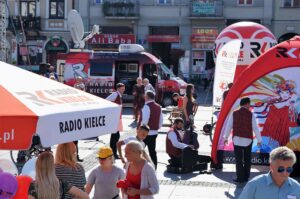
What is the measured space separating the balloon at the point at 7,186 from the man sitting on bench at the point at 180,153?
20.0ft

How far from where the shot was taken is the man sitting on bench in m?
11.2

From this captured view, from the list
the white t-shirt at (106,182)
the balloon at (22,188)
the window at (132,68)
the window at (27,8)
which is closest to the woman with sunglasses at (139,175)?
the white t-shirt at (106,182)

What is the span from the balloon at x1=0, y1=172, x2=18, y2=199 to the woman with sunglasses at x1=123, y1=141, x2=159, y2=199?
62.6 inches

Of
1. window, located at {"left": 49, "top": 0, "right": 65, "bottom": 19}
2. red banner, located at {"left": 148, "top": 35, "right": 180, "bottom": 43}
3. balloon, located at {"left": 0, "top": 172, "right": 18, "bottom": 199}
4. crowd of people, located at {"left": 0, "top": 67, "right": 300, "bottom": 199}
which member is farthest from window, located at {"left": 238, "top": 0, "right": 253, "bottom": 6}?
balloon, located at {"left": 0, "top": 172, "right": 18, "bottom": 199}

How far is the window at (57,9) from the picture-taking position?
42938 mm

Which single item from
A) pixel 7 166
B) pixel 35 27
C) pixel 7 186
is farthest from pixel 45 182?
pixel 35 27

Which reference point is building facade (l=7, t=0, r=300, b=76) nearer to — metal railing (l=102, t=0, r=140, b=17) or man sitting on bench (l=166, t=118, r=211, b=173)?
metal railing (l=102, t=0, r=140, b=17)

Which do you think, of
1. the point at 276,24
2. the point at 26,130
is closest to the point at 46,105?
the point at 26,130

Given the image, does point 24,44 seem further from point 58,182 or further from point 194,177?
point 58,182

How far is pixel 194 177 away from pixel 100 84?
1429 centimetres

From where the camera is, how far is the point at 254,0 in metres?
39.8

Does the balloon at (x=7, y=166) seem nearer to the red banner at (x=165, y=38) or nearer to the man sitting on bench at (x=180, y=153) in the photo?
the man sitting on bench at (x=180, y=153)

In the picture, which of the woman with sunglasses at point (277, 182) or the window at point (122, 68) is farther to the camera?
the window at point (122, 68)

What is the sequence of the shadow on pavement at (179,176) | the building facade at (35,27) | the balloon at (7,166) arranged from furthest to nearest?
the building facade at (35,27) < the shadow on pavement at (179,176) < the balloon at (7,166)
